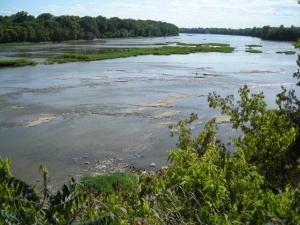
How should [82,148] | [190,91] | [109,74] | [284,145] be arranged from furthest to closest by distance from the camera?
[109,74]
[190,91]
[82,148]
[284,145]

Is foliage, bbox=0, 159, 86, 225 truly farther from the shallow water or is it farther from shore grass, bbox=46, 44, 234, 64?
shore grass, bbox=46, 44, 234, 64

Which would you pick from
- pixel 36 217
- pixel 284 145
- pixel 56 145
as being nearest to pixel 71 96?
pixel 56 145

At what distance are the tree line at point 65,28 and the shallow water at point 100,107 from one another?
48.6 m

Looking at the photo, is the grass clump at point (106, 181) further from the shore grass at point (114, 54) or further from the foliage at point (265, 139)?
the shore grass at point (114, 54)

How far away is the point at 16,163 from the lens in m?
19.3

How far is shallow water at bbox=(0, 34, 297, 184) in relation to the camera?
2062 centimetres

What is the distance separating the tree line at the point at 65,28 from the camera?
9956 centimetres

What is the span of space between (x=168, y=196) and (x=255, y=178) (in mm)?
1417

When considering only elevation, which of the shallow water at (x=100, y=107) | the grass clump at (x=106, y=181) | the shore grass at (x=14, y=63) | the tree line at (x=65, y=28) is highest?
the tree line at (x=65, y=28)

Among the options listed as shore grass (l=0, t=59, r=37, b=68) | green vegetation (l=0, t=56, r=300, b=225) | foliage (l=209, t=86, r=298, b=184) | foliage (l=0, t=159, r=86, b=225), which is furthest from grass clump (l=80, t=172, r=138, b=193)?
shore grass (l=0, t=59, r=37, b=68)

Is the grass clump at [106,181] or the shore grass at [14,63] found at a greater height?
the shore grass at [14,63]

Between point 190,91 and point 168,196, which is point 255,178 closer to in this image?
point 168,196

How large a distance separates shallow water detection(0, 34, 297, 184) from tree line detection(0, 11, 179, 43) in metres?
48.6

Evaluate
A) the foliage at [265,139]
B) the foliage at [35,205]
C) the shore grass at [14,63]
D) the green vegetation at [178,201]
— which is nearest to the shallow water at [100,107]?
the shore grass at [14,63]
